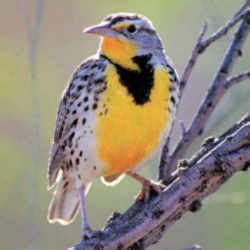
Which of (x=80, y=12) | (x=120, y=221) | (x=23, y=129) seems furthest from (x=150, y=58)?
(x=80, y=12)

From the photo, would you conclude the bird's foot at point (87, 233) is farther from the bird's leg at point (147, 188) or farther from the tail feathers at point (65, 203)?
the tail feathers at point (65, 203)

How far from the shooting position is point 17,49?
14.7 feet

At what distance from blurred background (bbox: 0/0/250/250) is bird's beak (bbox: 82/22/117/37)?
457 millimetres

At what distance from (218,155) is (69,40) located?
2.33 meters

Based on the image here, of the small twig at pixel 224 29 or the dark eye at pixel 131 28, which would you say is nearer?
the small twig at pixel 224 29

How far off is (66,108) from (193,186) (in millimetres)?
859

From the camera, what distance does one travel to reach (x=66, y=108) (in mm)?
3105

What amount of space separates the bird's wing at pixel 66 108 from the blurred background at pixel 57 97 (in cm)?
40

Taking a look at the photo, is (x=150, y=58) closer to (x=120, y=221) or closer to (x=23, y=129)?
(x=120, y=221)

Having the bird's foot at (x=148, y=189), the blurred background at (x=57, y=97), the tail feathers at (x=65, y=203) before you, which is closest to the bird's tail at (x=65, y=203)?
the tail feathers at (x=65, y=203)

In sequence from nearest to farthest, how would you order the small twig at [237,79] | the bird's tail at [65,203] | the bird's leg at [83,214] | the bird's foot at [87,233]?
the bird's foot at [87,233]
the small twig at [237,79]
the bird's leg at [83,214]
the bird's tail at [65,203]

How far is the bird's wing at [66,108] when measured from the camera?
301cm

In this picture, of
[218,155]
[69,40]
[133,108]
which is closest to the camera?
[218,155]

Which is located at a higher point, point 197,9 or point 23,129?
point 197,9
